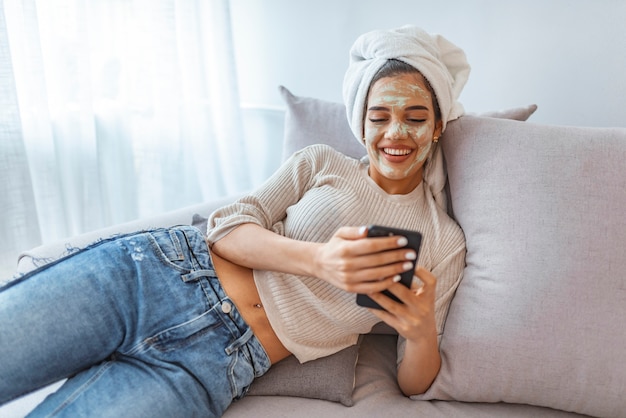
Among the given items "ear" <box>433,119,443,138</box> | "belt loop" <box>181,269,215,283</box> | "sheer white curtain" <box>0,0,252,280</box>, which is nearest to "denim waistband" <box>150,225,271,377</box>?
"belt loop" <box>181,269,215,283</box>

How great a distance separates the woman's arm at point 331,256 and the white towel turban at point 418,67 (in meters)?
0.39

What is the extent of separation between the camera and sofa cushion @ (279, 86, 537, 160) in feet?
5.25

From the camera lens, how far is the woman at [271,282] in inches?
39.5

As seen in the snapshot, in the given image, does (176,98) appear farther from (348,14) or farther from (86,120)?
(348,14)

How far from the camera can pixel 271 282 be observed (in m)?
1.23

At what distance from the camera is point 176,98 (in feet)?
7.04

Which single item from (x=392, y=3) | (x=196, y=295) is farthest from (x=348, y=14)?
(x=196, y=295)

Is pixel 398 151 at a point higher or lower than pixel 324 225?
higher

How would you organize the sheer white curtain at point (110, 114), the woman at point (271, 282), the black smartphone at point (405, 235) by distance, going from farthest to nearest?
the sheer white curtain at point (110, 114) → the woman at point (271, 282) → the black smartphone at point (405, 235)

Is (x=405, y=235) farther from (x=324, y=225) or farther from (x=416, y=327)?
(x=324, y=225)

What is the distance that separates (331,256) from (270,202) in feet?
1.26

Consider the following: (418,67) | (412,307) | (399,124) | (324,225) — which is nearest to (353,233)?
(412,307)

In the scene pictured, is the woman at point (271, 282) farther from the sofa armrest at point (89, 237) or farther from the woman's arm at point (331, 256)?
the sofa armrest at point (89, 237)

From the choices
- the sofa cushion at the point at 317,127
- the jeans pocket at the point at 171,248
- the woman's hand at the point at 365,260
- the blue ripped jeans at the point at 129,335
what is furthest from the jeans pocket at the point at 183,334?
the sofa cushion at the point at 317,127
